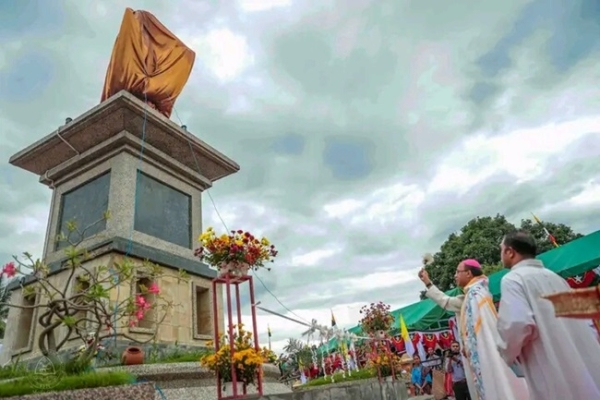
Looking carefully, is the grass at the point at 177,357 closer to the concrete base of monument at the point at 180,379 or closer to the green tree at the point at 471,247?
the concrete base of monument at the point at 180,379

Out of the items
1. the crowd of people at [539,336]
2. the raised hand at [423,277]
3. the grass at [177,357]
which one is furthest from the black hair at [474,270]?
the grass at [177,357]

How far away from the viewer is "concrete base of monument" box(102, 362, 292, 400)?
5.76 metres

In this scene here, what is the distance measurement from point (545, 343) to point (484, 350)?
1538mm

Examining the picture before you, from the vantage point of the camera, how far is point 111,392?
4.04m

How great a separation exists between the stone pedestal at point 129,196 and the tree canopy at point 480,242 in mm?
23081

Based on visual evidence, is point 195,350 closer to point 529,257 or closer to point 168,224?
point 168,224

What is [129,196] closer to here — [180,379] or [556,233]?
[180,379]

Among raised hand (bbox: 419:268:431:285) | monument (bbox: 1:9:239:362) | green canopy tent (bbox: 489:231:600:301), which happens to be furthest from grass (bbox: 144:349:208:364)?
green canopy tent (bbox: 489:231:600:301)

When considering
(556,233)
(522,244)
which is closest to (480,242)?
(556,233)

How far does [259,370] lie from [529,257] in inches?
146

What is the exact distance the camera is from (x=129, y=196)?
8812 millimetres

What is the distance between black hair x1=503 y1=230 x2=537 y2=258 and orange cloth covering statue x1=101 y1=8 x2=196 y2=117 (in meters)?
9.22

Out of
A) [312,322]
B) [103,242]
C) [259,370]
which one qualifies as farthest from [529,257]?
[312,322]

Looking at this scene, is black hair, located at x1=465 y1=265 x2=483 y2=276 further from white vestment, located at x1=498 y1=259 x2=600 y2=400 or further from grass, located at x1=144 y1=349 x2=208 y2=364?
grass, located at x1=144 y1=349 x2=208 y2=364
